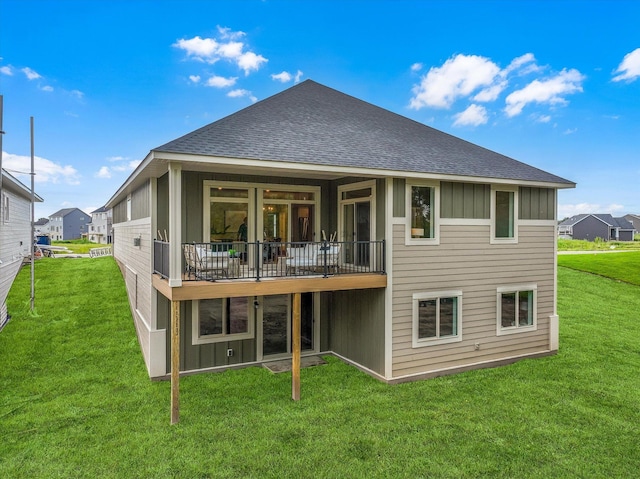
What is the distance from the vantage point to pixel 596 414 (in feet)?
24.3

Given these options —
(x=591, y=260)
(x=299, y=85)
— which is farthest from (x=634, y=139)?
(x=299, y=85)

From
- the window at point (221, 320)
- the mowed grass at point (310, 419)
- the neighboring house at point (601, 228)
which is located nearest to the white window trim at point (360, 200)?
the window at point (221, 320)

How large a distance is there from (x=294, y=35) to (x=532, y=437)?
1922 cm

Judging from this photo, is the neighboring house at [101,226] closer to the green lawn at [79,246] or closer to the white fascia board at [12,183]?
the green lawn at [79,246]

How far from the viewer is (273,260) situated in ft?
29.4

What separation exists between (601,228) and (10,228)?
7100cm

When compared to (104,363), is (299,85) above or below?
above

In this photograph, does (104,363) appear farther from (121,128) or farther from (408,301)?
(121,128)

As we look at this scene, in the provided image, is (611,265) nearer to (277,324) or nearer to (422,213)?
(422,213)

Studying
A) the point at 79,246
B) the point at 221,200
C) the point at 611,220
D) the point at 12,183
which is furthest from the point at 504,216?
the point at 611,220

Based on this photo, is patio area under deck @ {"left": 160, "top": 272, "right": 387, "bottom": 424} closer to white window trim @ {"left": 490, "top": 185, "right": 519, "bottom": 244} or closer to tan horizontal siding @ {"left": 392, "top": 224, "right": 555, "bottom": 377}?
tan horizontal siding @ {"left": 392, "top": 224, "right": 555, "bottom": 377}

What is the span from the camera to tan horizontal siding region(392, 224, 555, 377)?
9.03 m

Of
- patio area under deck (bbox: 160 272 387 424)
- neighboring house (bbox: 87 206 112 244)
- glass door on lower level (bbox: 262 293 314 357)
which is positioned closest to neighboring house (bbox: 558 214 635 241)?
glass door on lower level (bbox: 262 293 314 357)

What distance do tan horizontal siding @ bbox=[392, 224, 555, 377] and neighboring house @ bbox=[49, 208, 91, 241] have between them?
2870 inches
